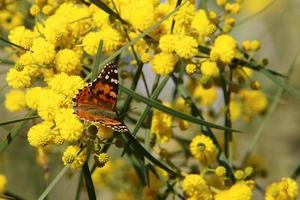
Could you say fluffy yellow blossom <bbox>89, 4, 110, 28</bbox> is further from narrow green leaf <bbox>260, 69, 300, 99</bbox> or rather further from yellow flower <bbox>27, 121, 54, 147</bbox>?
narrow green leaf <bbox>260, 69, 300, 99</bbox>

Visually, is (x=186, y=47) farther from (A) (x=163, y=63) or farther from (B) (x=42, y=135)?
(B) (x=42, y=135)

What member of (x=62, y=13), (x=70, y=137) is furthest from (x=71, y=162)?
(x=62, y=13)

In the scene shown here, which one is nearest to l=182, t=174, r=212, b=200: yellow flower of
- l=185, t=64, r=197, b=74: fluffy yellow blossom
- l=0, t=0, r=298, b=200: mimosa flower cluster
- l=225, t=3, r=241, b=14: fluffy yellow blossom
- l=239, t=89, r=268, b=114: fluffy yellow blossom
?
l=0, t=0, r=298, b=200: mimosa flower cluster

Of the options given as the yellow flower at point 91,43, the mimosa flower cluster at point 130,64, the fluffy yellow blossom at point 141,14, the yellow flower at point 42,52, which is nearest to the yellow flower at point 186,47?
the mimosa flower cluster at point 130,64

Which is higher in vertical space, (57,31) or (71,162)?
(57,31)

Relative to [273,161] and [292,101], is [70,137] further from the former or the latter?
[292,101]

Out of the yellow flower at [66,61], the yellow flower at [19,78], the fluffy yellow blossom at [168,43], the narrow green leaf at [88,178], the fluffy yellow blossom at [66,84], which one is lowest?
the narrow green leaf at [88,178]

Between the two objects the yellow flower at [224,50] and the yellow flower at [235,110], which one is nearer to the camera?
the yellow flower at [224,50]

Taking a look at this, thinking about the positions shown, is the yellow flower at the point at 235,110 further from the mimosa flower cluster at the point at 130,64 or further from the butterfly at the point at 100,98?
the butterfly at the point at 100,98
